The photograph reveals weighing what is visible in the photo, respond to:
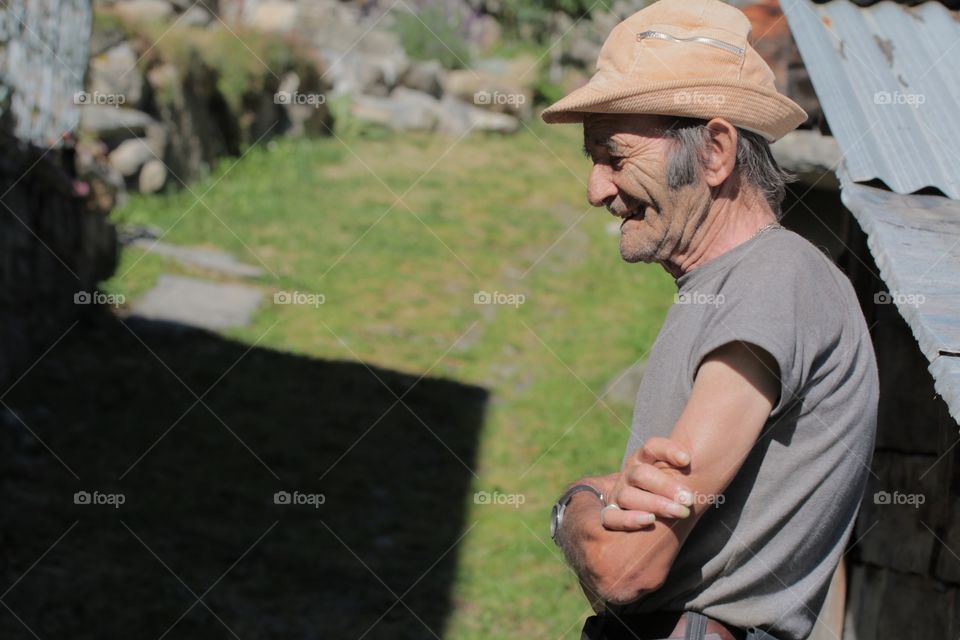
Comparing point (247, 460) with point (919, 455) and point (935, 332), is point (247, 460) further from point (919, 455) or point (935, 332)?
point (935, 332)

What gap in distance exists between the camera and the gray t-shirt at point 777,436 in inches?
64.2

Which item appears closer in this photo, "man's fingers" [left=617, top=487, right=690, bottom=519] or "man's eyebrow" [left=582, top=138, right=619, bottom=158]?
"man's fingers" [left=617, top=487, right=690, bottom=519]

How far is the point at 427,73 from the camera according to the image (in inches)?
551

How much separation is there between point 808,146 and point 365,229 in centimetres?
695

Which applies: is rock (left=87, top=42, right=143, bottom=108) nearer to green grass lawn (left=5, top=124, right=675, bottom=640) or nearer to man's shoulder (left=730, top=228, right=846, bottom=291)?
green grass lawn (left=5, top=124, right=675, bottom=640)

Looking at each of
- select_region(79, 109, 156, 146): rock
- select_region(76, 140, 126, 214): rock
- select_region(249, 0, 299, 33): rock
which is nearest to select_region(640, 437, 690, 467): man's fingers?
select_region(76, 140, 126, 214): rock

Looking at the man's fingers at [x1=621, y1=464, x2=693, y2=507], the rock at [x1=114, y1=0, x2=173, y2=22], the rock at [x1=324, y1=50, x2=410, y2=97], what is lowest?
the rock at [x1=324, y1=50, x2=410, y2=97]

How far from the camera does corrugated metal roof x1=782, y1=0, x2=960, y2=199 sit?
247cm

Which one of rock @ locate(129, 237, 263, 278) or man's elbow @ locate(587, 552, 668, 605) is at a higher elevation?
man's elbow @ locate(587, 552, 668, 605)

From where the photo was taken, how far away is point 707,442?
1522mm

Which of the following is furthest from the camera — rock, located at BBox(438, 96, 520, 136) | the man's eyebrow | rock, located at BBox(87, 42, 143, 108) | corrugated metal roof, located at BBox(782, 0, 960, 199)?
rock, located at BBox(438, 96, 520, 136)

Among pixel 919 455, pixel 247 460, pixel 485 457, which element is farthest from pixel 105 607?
pixel 919 455

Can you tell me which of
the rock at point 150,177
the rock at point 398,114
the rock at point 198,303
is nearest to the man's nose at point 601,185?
the rock at point 198,303

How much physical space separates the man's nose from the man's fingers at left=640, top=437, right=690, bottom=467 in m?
0.52
